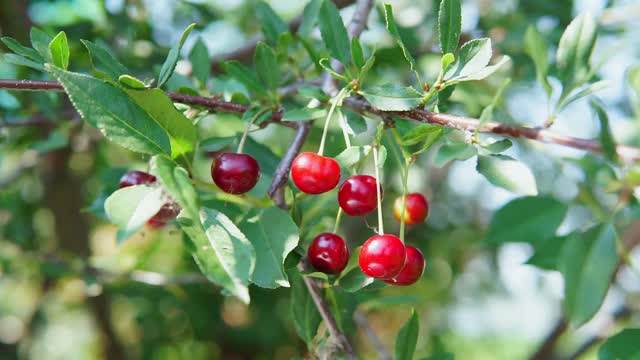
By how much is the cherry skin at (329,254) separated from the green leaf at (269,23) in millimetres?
480

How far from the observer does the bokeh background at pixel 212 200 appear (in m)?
1.27

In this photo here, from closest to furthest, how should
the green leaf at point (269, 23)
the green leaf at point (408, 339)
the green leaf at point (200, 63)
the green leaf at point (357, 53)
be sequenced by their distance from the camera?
1. the green leaf at point (357, 53)
2. the green leaf at point (408, 339)
3. the green leaf at point (200, 63)
4. the green leaf at point (269, 23)

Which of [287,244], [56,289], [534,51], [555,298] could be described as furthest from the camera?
[555,298]

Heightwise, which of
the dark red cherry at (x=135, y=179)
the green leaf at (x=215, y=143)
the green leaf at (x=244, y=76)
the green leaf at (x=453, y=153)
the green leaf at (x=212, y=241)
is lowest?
the dark red cherry at (x=135, y=179)

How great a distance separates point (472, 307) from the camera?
10.2ft

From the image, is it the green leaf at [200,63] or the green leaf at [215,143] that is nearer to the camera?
the green leaf at [215,143]

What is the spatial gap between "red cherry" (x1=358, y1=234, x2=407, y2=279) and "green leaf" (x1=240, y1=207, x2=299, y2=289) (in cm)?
8

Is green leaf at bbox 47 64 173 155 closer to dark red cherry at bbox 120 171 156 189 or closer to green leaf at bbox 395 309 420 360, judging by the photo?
dark red cherry at bbox 120 171 156 189

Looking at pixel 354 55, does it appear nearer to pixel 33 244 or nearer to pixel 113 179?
pixel 113 179

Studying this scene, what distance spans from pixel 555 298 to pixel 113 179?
2.22 m

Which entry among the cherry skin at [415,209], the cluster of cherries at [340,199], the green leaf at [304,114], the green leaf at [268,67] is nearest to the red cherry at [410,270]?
the cluster of cherries at [340,199]

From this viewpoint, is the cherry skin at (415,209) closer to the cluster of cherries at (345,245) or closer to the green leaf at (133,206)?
the cluster of cherries at (345,245)

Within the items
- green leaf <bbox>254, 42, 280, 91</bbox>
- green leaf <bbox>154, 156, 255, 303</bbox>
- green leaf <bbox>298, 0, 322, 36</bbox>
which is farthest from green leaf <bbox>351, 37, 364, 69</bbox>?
green leaf <bbox>298, 0, 322, 36</bbox>

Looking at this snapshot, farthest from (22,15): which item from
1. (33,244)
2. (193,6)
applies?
(33,244)
